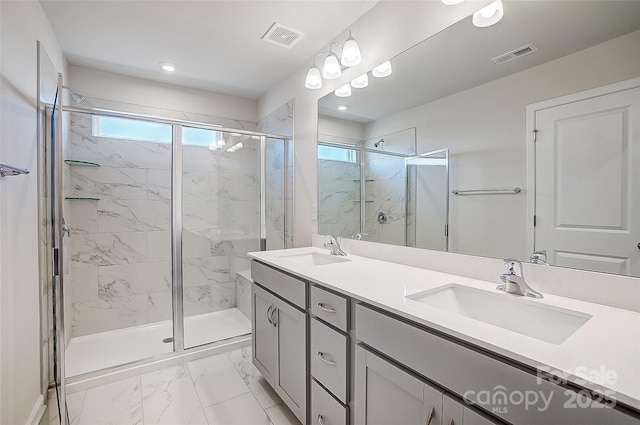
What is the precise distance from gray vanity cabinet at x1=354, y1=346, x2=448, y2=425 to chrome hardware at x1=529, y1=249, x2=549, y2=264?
0.70 meters

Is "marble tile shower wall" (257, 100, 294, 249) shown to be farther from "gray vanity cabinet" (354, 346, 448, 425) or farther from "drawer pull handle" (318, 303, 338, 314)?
"gray vanity cabinet" (354, 346, 448, 425)

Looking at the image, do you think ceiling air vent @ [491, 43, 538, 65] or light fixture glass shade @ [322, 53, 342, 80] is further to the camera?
light fixture glass shade @ [322, 53, 342, 80]

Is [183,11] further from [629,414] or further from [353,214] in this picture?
[629,414]

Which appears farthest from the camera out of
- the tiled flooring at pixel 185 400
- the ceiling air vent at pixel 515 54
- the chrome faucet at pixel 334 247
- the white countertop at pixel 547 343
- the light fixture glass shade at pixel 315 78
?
the light fixture glass shade at pixel 315 78

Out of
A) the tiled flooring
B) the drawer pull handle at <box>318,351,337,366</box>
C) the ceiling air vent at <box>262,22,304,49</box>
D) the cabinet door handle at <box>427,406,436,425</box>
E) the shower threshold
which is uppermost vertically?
the ceiling air vent at <box>262,22,304,49</box>

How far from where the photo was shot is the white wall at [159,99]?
8.54 feet

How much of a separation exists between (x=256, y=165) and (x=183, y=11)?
1.36 meters

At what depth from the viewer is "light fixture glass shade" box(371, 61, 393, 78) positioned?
5.84ft

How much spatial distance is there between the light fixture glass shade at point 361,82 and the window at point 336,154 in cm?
44

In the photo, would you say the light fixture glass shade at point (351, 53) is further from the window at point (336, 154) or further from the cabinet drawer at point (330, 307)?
the cabinet drawer at point (330, 307)

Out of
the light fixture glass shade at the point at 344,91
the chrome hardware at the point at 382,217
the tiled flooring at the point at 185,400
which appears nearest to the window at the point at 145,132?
the light fixture glass shade at the point at 344,91

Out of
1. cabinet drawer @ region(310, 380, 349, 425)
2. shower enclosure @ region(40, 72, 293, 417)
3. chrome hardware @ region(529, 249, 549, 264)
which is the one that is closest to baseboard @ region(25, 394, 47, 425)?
shower enclosure @ region(40, 72, 293, 417)

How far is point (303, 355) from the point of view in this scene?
4.65 ft

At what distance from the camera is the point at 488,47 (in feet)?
4.33
